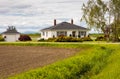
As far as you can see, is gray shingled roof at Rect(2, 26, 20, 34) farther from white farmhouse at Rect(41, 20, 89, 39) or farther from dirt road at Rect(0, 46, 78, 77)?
dirt road at Rect(0, 46, 78, 77)

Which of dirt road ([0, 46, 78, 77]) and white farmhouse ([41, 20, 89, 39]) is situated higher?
white farmhouse ([41, 20, 89, 39])

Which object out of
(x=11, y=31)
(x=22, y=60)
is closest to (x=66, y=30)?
(x=11, y=31)

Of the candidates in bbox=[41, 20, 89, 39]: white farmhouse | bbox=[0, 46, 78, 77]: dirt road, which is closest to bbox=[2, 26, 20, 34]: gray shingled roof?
bbox=[41, 20, 89, 39]: white farmhouse

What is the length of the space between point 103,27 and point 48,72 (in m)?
63.6

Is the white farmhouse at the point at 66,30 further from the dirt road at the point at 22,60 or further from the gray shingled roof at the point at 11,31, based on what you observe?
the dirt road at the point at 22,60

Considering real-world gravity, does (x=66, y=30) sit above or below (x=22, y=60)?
above

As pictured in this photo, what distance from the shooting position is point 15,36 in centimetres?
10025

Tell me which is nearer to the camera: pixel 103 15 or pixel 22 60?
pixel 22 60

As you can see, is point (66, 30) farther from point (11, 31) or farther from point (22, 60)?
point (22, 60)

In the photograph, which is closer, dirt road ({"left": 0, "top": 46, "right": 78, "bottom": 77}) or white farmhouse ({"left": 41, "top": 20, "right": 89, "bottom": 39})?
dirt road ({"left": 0, "top": 46, "right": 78, "bottom": 77})

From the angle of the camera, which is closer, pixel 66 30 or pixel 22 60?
pixel 22 60

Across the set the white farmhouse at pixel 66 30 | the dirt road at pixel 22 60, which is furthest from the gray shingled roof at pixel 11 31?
the dirt road at pixel 22 60

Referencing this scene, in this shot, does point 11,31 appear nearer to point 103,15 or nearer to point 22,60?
point 103,15

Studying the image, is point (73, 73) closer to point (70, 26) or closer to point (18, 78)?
point (18, 78)
